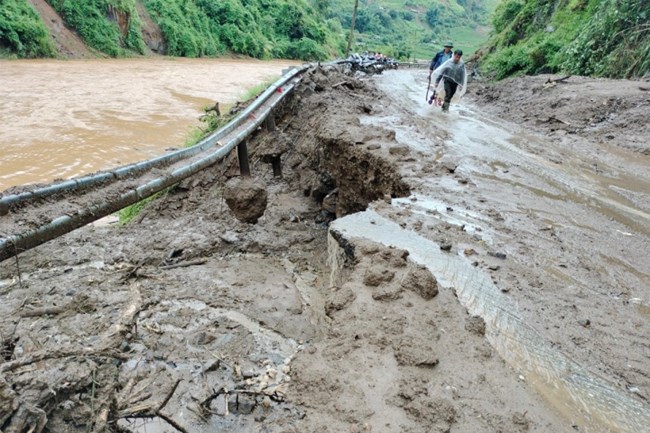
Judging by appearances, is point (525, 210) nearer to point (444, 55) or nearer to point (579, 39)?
point (444, 55)

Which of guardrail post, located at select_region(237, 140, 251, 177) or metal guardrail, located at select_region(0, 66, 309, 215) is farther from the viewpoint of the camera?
guardrail post, located at select_region(237, 140, 251, 177)

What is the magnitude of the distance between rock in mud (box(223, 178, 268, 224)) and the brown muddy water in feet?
14.4

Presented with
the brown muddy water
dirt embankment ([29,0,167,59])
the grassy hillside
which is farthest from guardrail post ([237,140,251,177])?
the grassy hillside

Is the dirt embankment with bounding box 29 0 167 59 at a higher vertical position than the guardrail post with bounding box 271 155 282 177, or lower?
lower

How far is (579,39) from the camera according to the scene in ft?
38.5

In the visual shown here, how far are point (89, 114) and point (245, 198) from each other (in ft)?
31.2

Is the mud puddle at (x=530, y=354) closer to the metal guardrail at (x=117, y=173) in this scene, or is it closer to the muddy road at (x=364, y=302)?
the muddy road at (x=364, y=302)

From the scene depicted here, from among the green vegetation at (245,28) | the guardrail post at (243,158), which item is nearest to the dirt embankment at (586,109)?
the guardrail post at (243,158)

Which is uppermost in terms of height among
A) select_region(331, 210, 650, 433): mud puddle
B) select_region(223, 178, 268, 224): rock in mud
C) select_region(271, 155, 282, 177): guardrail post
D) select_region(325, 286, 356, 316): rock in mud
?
select_region(331, 210, 650, 433): mud puddle

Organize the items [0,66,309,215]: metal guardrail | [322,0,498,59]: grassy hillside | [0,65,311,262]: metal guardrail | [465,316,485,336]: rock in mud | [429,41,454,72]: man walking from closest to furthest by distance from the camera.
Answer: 1. [465,316,485,336]: rock in mud
2. [0,65,311,262]: metal guardrail
3. [0,66,309,215]: metal guardrail
4. [429,41,454,72]: man walking
5. [322,0,498,59]: grassy hillside

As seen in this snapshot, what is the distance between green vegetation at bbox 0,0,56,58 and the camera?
2103cm

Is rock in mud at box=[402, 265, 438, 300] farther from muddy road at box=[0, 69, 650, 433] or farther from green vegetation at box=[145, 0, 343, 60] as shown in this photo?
green vegetation at box=[145, 0, 343, 60]

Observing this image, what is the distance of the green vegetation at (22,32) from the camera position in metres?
21.0

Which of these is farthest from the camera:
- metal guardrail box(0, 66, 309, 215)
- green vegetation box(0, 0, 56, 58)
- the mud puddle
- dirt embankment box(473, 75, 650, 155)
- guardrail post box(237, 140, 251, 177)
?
green vegetation box(0, 0, 56, 58)
